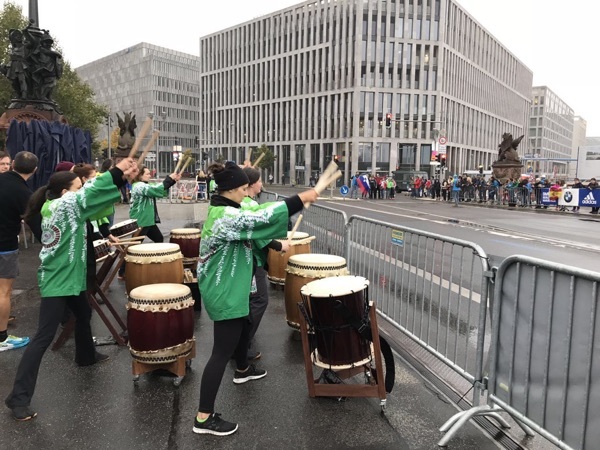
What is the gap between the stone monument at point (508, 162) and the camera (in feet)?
115

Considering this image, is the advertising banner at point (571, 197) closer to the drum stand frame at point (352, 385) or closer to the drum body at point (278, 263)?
the drum body at point (278, 263)

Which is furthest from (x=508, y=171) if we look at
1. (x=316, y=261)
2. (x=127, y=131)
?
(x=316, y=261)

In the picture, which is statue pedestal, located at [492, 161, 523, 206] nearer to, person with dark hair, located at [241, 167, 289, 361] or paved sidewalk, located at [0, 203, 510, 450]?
person with dark hair, located at [241, 167, 289, 361]

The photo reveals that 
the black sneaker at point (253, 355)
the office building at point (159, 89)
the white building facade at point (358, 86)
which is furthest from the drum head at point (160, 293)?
the office building at point (159, 89)

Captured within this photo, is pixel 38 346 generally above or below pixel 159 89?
below

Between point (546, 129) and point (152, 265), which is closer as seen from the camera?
point (152, 265)

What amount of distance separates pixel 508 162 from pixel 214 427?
36010 millimetres

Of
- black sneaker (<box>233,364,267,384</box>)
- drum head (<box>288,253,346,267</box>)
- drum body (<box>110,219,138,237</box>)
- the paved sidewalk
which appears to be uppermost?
drum body (<box>110,219,138,237</box>)

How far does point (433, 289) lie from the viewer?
474cm

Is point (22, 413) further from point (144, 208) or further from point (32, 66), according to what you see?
point (32, 66)

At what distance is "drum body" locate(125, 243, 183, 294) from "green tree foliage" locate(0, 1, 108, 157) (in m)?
40.3

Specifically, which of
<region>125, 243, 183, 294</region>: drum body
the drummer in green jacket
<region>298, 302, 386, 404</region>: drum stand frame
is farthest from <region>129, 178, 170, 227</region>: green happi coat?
<region>298, 302, 386, 404</region>: drum stand frame

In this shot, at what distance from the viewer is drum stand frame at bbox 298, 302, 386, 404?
375cm

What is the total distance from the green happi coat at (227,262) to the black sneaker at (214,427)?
2.39 ft
